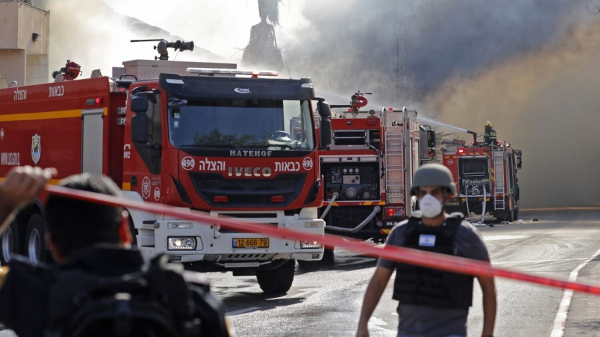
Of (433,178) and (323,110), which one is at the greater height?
(323,110)

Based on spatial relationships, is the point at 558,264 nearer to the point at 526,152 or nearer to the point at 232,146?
the point at 232,146

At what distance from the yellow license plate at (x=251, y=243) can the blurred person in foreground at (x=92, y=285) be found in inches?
354

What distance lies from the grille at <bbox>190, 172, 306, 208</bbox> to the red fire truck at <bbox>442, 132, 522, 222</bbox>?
20796 mm

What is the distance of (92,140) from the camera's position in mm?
12758

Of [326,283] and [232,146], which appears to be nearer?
[232,146]

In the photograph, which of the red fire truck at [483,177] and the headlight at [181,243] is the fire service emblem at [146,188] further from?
the red fire truck at [483,177]

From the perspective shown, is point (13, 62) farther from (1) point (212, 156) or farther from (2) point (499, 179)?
(1) point (212, 156)

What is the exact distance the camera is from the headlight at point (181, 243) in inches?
454

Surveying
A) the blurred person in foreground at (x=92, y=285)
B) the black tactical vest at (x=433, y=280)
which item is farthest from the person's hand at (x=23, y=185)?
the black tactical vest at (x=433, y=280)

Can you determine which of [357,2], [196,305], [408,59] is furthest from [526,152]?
[196,305]

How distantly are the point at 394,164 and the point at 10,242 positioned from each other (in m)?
7.31

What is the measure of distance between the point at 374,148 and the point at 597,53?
34839mm

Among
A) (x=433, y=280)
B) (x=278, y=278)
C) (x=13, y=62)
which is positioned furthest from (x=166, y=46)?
(x=13, y=62)

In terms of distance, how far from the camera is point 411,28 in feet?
190
